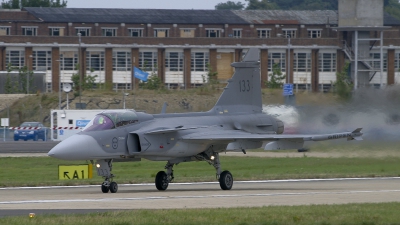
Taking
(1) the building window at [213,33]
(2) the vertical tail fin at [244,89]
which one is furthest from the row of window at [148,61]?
(2) the vertical tail fin at [244,89]

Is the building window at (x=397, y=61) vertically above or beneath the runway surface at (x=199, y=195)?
above

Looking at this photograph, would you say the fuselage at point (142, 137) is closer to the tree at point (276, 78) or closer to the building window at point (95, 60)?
the tree at point (276, 78)

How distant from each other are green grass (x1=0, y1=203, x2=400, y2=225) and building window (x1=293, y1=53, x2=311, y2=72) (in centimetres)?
7563

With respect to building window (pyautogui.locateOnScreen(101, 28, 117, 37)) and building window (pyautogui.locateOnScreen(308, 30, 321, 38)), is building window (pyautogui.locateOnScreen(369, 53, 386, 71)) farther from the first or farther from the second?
building window (pyautogui.locateOnScreen(101, 28, 117, 37))

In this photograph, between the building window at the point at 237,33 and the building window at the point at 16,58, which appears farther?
the building window at the point at 237,33

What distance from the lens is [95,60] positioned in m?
90.9

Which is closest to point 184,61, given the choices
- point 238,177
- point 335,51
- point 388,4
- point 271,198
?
point 335,51

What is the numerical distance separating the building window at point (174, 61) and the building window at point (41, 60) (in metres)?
13.3

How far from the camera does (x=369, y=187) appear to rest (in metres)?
25.7

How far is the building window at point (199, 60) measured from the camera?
303 feet

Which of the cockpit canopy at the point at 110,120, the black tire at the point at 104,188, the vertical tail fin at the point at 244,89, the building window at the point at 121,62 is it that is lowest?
the black tire at the point at 104,188

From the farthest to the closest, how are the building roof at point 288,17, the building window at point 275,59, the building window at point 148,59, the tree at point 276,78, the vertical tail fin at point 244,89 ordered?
the building roof at point 288,17 → the building window at point 275,59 → the building window at point 148,59 → the tree at point 276,78 → the vertical tail fin at point 244,89

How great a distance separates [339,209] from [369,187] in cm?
786

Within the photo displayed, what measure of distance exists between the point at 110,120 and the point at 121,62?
222ft
